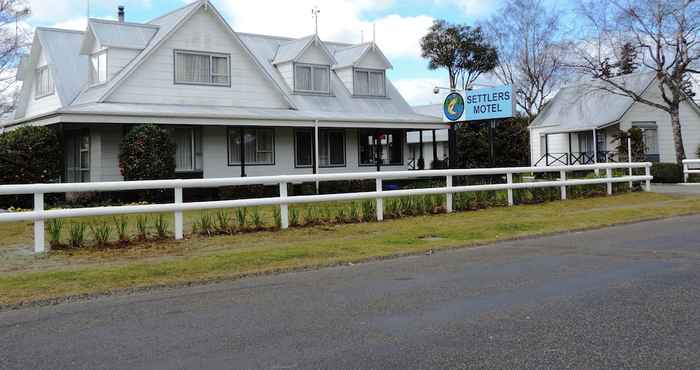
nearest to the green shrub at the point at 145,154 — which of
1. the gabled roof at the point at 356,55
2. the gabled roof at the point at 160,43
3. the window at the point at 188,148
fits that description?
the gabled roof at the point at 160,43

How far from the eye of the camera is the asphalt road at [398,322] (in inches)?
208

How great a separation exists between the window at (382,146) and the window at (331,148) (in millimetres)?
1072

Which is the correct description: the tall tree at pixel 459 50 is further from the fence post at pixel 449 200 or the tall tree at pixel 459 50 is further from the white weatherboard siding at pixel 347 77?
the fence post at pixel 449 200

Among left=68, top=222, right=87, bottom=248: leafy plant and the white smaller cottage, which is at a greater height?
the white smaller cottage

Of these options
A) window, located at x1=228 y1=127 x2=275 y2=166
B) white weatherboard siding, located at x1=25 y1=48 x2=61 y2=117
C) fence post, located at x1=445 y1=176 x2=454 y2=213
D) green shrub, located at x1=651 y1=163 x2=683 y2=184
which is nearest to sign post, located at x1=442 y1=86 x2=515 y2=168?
fence post, located at x1=445 y1=176 x2=454 y2=213

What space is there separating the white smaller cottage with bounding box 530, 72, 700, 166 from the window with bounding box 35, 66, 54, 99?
86.8ft

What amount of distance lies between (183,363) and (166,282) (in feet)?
11.9

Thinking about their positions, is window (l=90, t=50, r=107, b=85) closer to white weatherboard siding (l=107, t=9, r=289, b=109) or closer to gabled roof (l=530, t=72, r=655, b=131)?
white weatherboard siding (l=107, t=9, r=289, b=109)

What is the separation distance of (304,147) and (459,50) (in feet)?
85.8

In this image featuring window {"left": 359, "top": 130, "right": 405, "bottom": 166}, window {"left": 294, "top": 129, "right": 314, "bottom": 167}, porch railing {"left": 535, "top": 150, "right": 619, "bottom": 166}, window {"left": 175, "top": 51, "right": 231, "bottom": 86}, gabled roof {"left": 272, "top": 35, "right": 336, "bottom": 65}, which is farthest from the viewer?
porch railing {"left": 535, "top": 150, "right": 619, "bottom": 166}

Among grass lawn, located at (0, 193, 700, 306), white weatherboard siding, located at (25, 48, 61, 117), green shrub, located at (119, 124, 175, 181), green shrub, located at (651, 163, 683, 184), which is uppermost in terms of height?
white weatherboard siding, located at (25, 48, 61, 117)

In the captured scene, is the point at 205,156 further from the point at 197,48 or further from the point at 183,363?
the point at 183,363

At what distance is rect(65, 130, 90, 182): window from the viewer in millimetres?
25312

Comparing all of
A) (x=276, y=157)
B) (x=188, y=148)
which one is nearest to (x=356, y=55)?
A: (x=276, y=157)
